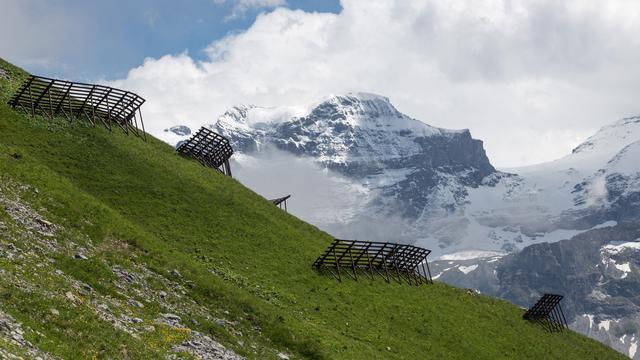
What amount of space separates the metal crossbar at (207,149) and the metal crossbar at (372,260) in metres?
18.7

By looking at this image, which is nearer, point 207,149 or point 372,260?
point 372,260

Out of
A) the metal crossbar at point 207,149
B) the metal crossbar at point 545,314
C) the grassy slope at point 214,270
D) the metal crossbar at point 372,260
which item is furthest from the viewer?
the metal crossbar at point 207,149

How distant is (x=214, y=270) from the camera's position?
2164 inches

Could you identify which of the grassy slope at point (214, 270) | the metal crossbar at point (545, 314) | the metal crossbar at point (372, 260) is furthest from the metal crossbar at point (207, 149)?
the metal crossbar at point (545, 314)

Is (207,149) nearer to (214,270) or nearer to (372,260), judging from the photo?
(372,260)

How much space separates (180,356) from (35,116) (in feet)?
130

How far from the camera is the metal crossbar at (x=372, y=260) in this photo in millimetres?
67000

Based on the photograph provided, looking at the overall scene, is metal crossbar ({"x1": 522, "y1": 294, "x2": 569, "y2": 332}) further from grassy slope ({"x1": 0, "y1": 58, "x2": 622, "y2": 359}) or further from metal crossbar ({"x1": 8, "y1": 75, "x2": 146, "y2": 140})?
metal crossbar ({"x1": 8, "y1": 75, "x2": 146, "y2": 140})

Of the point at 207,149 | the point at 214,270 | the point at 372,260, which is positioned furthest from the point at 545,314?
the point at 214,270

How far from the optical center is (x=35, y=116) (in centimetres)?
6900

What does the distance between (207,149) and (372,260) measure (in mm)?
23410

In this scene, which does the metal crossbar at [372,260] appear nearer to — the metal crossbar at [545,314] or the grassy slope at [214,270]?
the grassy slope at [214,270]

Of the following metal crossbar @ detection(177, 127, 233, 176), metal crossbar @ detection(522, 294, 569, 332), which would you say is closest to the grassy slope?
metal crossbar @ detection(522, 294, 569, 332)

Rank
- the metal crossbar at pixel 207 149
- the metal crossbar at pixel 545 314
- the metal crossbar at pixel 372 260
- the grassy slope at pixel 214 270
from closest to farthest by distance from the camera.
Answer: the grassy slope at pixel 214 270
the metal crossbar at pixel 372 260
the metal crossbar at pixel 545 314
the metal crossbar at pixel 207 149
